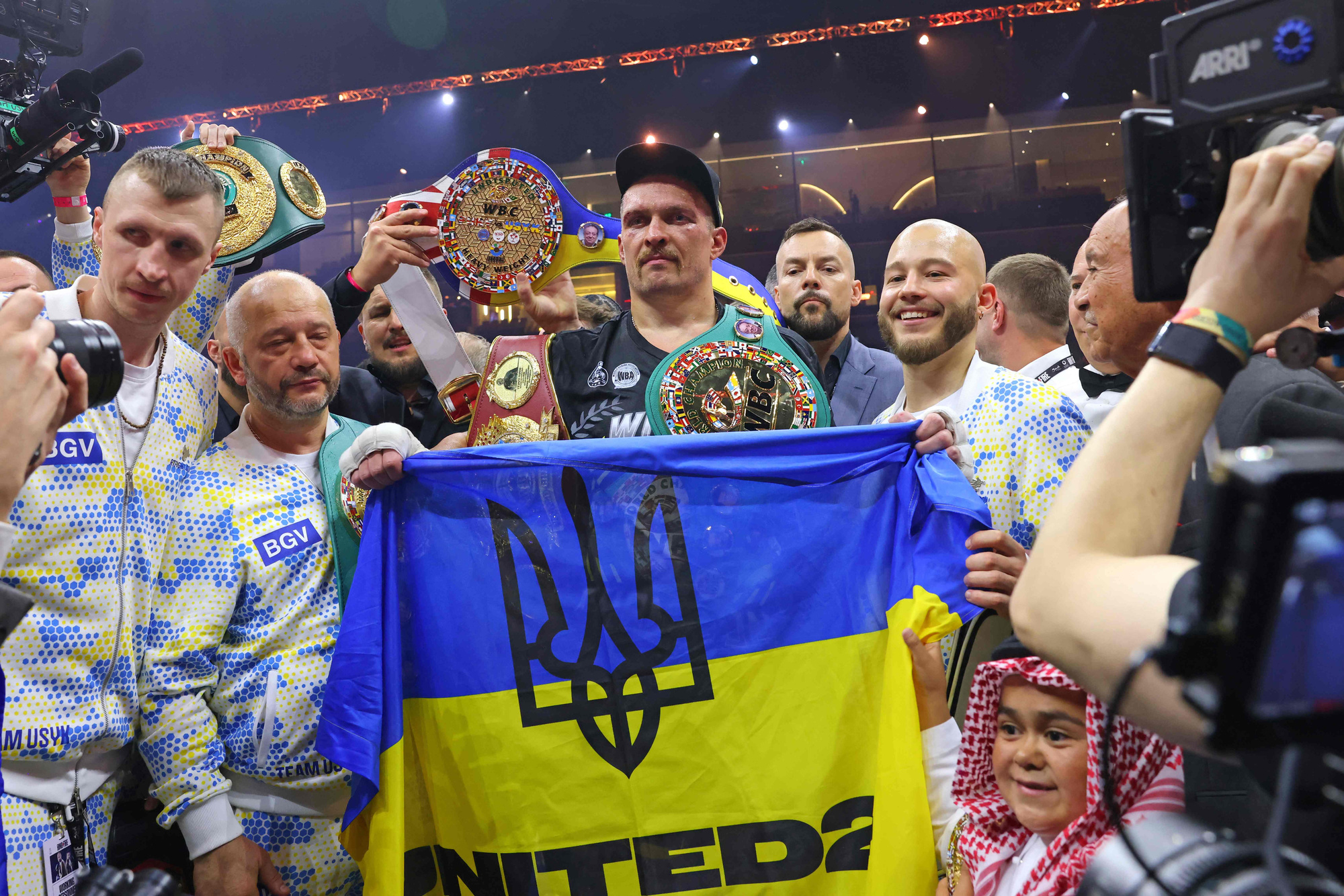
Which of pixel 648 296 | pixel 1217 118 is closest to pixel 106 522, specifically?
pixel 648 296

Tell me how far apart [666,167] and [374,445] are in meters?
0.94

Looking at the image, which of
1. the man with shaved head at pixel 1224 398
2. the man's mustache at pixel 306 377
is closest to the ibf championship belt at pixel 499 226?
the man's mustache at pixel 306 377

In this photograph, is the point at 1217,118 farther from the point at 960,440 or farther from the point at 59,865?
the point at 59,865

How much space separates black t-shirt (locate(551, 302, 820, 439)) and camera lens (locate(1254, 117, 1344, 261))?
4.52ft

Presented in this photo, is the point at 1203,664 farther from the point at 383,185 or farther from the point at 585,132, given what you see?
the point at 383,185

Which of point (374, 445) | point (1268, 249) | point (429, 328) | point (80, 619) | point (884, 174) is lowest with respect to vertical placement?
point (80, 619)

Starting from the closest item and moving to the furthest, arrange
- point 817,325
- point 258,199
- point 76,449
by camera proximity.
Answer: point 76,449
point 258,199
point 817,325

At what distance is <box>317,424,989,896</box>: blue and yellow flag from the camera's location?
65.9 inches

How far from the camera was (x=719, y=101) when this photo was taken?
9.20m

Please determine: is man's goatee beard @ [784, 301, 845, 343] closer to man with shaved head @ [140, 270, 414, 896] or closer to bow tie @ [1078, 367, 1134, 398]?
bow tie @ [1078, 367, 1134, 398]

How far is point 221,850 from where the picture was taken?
1.73 metres

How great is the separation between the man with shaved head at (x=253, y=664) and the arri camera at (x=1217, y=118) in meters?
1.55

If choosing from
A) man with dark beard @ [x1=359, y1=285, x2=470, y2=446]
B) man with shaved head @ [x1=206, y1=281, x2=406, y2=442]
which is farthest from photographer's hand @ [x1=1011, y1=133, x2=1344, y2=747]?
man with dark beard @ [x1=359, y1=285, x2=470, y2=446]

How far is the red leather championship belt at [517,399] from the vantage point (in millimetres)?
2045
